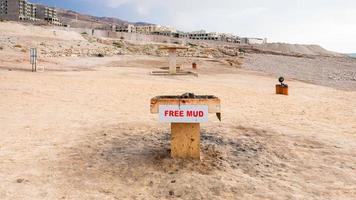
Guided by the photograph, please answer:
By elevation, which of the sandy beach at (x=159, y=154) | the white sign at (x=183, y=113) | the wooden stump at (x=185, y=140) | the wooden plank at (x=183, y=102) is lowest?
the sandy beach at (x=159, y=154)

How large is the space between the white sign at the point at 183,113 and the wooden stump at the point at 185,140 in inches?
10.0

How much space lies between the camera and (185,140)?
21.3 ft

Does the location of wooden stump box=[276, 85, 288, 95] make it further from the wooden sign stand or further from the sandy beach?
the wooden sign stand

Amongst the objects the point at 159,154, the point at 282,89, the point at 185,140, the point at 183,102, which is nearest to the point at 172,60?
the point at 282,89

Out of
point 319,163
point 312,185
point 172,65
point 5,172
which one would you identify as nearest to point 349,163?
point 319,163

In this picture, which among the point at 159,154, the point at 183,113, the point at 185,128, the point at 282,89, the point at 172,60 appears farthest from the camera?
the point at 172,60

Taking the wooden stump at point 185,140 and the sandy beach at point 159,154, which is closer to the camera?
the sandy beach at point 159,154

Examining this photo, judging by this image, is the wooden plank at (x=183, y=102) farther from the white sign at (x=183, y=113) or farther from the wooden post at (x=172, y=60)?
the wooden post at (x=172, y=60)

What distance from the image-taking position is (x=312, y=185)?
18.9 ft

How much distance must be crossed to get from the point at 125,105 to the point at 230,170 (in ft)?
21.5

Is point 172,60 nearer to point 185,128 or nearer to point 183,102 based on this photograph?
point 185,128

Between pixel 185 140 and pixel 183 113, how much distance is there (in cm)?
54

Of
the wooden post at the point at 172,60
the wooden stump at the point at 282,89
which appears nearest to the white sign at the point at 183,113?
the wooden stump at the point at 282,89

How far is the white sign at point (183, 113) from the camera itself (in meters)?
6.18
